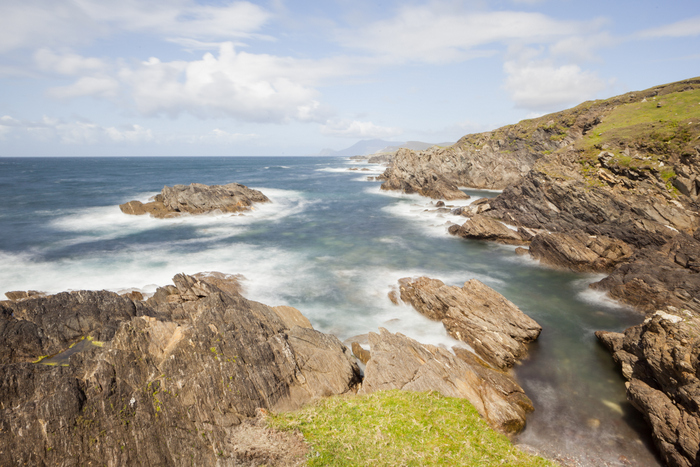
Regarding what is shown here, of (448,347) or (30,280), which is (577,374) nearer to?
(448,347)

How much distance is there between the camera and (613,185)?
41.6 m

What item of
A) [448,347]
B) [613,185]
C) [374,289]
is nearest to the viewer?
[448,347]

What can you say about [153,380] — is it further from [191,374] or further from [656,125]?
[656,125]

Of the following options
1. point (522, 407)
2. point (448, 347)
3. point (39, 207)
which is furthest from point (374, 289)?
point (39, 207)

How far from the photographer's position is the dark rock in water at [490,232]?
45.7 meters

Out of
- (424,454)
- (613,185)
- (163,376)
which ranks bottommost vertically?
(424,454)

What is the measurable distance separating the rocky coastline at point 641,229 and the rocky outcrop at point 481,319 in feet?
18.5

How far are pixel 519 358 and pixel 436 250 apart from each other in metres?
23.2

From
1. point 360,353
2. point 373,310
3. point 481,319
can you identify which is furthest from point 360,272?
point 360,353

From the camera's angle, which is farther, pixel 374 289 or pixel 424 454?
pixel 374 289

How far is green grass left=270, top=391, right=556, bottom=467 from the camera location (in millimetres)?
12180

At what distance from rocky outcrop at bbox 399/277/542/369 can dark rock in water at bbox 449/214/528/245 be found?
22.1 meters

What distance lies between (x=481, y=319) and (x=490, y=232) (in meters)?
26.0

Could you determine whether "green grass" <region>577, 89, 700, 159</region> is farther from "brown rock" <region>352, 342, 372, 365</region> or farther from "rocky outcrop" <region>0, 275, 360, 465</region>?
"rocky outcrop" <region>0, 275, 360, 465</region>
